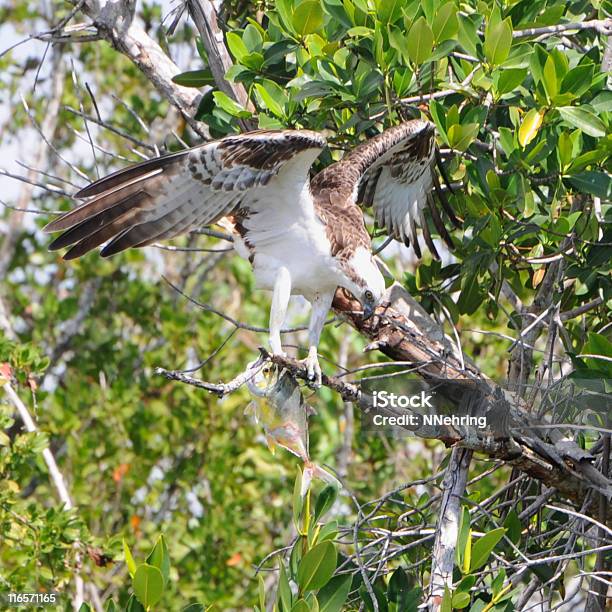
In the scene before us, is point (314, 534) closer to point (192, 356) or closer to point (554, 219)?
point (554, 219)

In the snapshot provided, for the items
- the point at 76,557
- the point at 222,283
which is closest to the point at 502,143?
the point at 76,557

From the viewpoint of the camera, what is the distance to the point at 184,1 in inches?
186

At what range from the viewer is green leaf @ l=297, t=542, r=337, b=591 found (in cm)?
322

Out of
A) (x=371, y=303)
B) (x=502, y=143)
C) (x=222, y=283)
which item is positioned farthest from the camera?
(x=222, y=283)

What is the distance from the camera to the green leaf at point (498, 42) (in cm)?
385

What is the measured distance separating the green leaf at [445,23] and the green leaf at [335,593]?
1.90m

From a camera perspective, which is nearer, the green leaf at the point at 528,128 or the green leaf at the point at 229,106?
the green leaf at the point at 528,128

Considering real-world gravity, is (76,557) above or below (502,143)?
below

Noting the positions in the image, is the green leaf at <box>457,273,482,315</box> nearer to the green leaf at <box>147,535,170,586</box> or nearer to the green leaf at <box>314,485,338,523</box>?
the green leaf at <box>314,485,338,523</box>

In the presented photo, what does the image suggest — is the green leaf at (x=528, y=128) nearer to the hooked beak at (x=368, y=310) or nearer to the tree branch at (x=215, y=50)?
the hooked beak at (x=368, y=310)

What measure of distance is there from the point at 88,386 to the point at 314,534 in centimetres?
482

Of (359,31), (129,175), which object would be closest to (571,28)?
(359,31)

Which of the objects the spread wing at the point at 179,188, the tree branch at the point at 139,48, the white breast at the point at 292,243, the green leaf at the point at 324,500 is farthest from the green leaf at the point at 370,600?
the tree branch at the point at 139,48

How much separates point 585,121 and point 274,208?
1.22 meters
